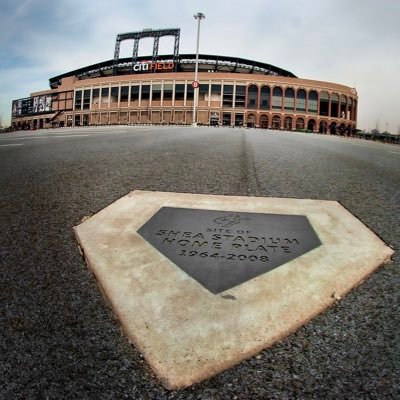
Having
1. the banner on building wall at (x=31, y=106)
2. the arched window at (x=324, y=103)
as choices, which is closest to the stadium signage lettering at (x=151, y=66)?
the banner on building wall at (x=31, y=106)

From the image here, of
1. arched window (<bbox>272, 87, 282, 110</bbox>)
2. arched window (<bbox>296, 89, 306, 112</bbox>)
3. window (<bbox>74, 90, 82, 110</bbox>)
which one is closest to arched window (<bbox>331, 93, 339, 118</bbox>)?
arched window (<bbox>296, 89, 306, 112</bbox>)

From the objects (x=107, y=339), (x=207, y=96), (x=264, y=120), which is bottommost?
(x=107, y=339)

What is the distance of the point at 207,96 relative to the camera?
242 feet

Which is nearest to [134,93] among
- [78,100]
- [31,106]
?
[78,100]

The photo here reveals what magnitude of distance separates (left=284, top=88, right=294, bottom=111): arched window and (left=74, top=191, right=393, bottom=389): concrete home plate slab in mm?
77002

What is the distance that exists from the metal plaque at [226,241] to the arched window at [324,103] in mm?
81210

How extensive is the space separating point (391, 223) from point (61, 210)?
3075mm

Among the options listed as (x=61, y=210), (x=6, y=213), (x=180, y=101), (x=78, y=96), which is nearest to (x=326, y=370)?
(x=61, y=210)

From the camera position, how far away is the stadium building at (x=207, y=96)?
7338cm

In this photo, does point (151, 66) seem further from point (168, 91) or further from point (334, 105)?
point (334, 105)

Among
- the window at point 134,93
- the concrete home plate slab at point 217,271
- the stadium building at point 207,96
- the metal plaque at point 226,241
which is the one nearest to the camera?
the concrete home plate slab at point 217,271

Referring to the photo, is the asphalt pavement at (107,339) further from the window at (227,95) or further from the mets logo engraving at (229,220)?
the window at (227,95)

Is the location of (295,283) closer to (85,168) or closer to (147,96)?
(85,168)

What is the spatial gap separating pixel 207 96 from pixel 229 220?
74.7 metres
